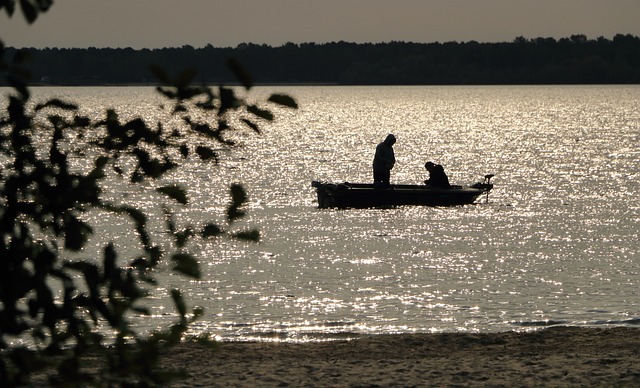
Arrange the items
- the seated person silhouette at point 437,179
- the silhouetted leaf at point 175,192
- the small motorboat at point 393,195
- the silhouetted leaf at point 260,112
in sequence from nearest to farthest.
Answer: the silhouetted leaf at point 260,112, the silhouetted leaf at point 175,192, the small motorboat at point 393,195, the seated person silhouette at point 437,179

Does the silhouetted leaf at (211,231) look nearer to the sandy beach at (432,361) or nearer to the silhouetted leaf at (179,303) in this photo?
the silhouetted leaf at (179,303)

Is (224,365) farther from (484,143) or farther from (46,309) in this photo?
(484,143)

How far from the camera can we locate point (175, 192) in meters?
3.52

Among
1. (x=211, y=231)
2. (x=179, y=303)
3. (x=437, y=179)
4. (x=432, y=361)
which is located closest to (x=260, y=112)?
(x=211, y=231)

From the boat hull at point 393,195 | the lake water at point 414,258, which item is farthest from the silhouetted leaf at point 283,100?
the boat hull at point 393,195

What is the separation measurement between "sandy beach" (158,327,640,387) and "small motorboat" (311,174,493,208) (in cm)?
1524

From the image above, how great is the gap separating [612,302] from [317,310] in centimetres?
456

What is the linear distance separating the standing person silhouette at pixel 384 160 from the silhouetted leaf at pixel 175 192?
21821mm

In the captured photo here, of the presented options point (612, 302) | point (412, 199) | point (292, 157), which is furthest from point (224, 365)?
point (292, 157)

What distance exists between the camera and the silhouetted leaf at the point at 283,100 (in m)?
3.28

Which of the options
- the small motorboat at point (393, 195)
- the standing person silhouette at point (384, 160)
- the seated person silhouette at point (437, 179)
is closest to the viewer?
the standing person silhouette at point (384, 160)

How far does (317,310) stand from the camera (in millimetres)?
16641

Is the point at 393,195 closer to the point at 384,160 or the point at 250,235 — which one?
the point at 384,160

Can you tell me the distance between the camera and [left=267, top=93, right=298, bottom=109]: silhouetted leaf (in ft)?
10.8
